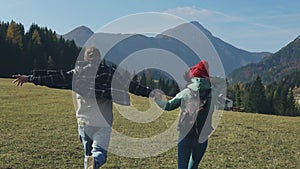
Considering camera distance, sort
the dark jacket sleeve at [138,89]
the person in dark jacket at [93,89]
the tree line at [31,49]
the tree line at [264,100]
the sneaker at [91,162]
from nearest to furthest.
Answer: the sneaker at [91,162] < the person in dark jacket at [93,89] < the dark jacket sleeve at [138,89] < the tree line at [31,49] < the tree line at [264,100]

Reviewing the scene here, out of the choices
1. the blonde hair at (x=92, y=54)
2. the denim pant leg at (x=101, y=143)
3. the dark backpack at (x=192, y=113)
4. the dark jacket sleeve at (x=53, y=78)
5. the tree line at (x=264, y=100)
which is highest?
the blonde hair at (x=92, y=54)

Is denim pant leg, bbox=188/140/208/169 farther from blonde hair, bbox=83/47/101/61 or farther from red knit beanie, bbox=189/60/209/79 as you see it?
blonde hair, bbox=83/47/101/61

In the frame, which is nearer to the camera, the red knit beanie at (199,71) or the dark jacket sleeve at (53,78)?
the dark jacket sleeve at (53,78)

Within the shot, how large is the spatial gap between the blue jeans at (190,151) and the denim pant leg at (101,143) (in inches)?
59.2

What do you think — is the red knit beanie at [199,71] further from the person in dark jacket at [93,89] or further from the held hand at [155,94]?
the person in dark jacket at [93,89]

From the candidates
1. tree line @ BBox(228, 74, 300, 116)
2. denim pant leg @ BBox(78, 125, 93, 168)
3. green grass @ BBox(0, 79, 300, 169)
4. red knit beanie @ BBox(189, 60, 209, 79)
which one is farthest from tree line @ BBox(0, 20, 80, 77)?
red knit beanie @ BBox(189, 60, 209, 79)

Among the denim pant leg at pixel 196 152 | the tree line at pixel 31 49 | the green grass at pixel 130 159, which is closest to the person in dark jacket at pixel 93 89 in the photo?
the denim pant leg at pixel 196 152

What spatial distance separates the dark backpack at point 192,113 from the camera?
24.2 feet

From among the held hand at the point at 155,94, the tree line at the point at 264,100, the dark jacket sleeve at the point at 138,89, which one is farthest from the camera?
the tree line at the point at 264,100

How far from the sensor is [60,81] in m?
7.12

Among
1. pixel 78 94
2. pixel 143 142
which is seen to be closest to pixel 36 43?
pixel 143 142

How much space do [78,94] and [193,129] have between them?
228 centimetres

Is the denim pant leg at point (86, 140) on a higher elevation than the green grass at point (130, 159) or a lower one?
higher

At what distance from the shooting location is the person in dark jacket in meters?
7.07
